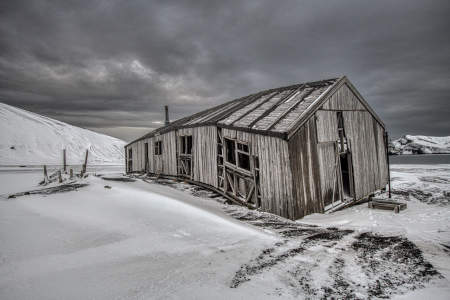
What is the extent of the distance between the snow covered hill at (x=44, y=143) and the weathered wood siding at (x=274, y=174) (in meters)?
52.7

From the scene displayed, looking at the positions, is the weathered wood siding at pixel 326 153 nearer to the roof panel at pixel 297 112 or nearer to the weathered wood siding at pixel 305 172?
the weathered wood siding at pixel 305 172

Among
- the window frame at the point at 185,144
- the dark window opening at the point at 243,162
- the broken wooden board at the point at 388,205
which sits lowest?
the broken wooden board at the point at 388,205

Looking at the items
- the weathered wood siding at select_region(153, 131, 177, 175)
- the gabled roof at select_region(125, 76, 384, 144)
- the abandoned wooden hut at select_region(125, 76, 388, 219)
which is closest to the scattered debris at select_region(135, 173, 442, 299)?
the abandoned wooden hut at select_region(125, 76, 388, 219)

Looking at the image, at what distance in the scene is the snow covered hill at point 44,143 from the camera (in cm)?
5077

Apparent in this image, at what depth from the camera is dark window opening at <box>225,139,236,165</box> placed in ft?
42.6

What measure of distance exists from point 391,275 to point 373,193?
1177 cm

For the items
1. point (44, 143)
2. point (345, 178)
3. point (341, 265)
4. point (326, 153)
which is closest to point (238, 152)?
point (326, 153)

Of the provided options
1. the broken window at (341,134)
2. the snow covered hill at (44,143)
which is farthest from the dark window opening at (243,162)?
the snow covered hill at (44,143)

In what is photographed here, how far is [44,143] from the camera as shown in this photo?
195ft

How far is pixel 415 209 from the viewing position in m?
10.6

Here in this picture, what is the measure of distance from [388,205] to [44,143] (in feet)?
242

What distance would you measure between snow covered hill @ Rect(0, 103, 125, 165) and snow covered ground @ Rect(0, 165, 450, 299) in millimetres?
52421

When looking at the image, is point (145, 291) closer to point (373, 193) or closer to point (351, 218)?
point (351, 218)

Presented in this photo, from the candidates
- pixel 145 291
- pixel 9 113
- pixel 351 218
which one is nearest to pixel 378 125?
pixel 351 218
